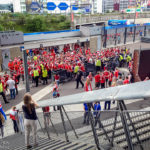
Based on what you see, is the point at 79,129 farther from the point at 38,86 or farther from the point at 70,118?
the point at 38,86

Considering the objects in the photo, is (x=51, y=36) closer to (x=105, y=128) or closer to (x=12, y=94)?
(x=12, y=94)

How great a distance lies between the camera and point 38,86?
49.0ft

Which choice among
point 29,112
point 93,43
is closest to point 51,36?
point 93,43

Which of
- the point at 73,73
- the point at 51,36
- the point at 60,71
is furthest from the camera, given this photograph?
the point at 51,36

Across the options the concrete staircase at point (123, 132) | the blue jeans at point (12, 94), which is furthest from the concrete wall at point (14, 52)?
the concrete staircase at point (123, 132)

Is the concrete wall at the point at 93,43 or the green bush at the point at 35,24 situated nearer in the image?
the concrete wall at the point at 93,43

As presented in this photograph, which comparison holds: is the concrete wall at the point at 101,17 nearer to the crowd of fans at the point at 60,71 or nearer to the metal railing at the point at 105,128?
the crowd of fans at the point at 60,71

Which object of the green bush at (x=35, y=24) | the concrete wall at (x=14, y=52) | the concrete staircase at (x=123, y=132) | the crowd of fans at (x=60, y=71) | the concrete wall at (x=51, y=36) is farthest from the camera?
the green bush at (x=35, y=24)

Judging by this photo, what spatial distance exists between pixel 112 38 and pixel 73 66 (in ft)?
63.9

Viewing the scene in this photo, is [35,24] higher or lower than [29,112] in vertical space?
higher

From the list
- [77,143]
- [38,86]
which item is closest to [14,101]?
[38,86]

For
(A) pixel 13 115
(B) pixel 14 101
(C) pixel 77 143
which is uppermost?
(C) pixel 77 143

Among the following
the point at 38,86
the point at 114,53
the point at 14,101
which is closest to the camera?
the point at 14,101

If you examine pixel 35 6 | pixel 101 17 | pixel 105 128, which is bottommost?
pixel 105 128
